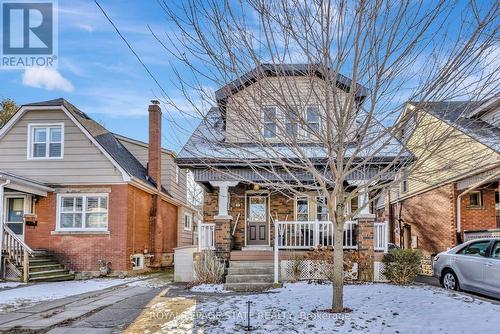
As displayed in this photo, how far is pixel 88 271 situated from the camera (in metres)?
15.4

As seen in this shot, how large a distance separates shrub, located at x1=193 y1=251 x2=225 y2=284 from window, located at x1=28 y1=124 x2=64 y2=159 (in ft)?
25.0

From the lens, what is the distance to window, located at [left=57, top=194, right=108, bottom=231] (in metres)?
15.8

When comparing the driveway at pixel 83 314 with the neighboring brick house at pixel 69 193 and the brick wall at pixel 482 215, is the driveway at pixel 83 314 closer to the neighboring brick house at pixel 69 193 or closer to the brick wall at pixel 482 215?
the neighboring brick house at pixel 69 193

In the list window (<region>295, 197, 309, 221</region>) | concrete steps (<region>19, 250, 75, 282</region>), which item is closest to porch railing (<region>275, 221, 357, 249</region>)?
window (<region>295, 197, 309, 221</region>)

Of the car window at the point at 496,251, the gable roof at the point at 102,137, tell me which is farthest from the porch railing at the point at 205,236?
the car window at the point at 496,251

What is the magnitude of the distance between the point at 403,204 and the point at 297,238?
1062 centimetres

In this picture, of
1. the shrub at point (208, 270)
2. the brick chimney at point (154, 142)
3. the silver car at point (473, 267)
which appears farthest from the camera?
the brick chimney at point (154, 142)

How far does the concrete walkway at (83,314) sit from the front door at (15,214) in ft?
22.0

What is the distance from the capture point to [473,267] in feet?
32.3

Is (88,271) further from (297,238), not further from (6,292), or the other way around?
(297,238)

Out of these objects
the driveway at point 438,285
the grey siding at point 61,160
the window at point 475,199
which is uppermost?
the grey siding at point 61,160

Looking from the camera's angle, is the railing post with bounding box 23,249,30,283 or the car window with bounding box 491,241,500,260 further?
the railing post with bounding box 23,249,30,283

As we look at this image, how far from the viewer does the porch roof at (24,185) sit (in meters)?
13.5

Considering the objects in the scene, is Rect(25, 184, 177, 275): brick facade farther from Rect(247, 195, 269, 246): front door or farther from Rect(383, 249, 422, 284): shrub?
Rect(383, 249, 422, 284): shrub
